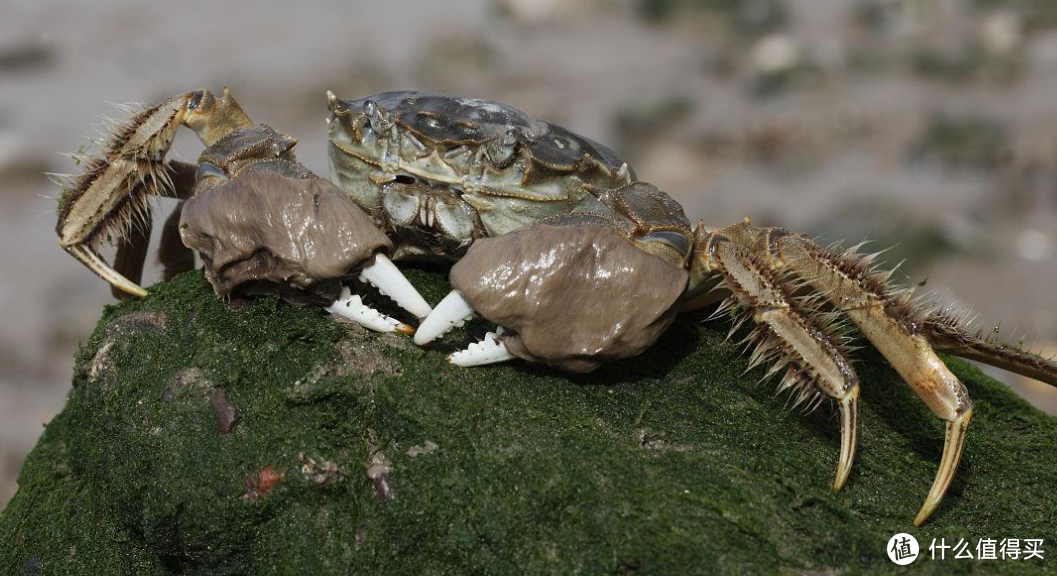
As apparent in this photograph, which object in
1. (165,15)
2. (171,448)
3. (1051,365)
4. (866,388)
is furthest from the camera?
(165,15)

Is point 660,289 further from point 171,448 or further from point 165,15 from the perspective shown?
point 165,15

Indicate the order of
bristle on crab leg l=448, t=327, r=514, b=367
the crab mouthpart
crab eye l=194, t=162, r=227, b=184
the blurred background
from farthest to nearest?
the blurred background → the crab mouthpart → crab eye l=194, t=162, r=227, b=184 → bristle on crab leg l=448, t=327, r=514, b=367

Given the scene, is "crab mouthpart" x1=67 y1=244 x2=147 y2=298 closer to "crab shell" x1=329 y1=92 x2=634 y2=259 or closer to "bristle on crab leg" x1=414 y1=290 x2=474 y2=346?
"crab shell" x1=329 y1=92 x2=634 y2=259

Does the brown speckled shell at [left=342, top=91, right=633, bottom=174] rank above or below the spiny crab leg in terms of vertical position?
above

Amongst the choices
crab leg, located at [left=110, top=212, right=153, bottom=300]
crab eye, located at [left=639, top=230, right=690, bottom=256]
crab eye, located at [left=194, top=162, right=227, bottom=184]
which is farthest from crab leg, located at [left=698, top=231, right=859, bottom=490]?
crab leg, located at [left=110, top=212, right=153, bottom=300]

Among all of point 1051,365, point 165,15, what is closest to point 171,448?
point 1051,365

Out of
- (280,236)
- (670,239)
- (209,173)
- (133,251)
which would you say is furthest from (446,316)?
(133,251)

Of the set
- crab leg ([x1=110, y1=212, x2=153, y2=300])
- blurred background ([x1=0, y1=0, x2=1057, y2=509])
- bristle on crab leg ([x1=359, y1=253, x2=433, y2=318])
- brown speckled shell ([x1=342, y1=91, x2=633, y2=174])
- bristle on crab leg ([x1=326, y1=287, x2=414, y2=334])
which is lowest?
blurred background ([x1=0, y1=0, x2=1057, y2=509])
